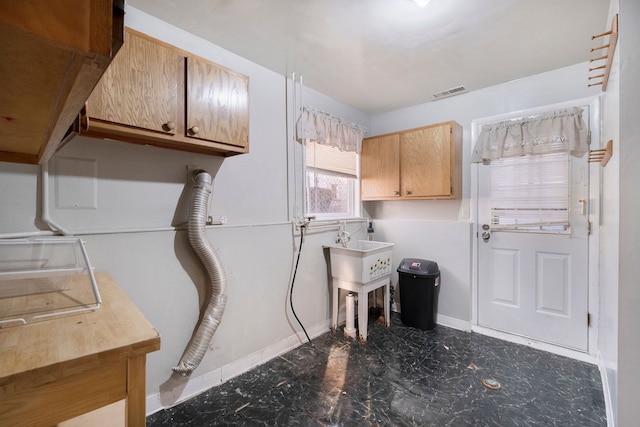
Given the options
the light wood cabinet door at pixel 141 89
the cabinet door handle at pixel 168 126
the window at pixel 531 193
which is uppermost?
the light wood cabinet door at pixel 141 89

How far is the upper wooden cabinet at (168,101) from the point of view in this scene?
139 centimetres

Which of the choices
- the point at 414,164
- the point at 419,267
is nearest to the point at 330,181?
the point at 414,164

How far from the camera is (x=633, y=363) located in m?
1.21

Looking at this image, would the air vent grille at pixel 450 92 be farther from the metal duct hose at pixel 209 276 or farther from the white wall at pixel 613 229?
the metal duct hose at pixel 209 276

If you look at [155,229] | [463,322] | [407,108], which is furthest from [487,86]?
[155,229]

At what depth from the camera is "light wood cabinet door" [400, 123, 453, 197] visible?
2867mm

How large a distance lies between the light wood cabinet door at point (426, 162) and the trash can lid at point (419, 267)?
2.36 ft

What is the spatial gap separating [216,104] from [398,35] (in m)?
1.34

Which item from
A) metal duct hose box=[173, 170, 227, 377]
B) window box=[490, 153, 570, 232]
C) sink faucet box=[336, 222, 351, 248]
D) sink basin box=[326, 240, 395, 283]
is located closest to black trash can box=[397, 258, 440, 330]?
sink basin box=[326, 240, 395, 283]

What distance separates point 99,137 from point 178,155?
0.43 meters

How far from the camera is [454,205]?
3.10 metres

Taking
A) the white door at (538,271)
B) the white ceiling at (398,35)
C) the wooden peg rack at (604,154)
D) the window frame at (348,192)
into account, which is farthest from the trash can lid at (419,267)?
the white ceiling at (398,35)

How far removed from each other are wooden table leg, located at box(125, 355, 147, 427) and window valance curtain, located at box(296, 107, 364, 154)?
7.51 ft

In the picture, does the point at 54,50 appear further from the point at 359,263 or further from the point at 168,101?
the point at 359,263
